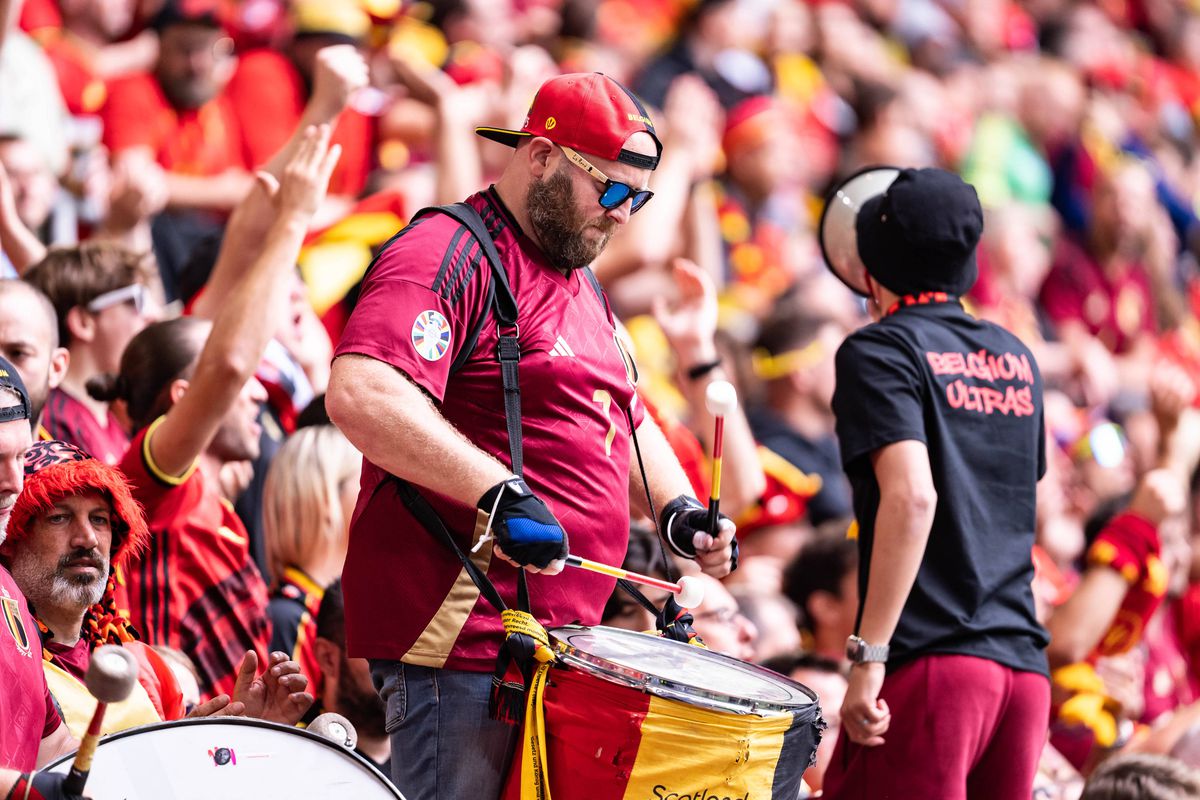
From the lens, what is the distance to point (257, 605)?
490cm

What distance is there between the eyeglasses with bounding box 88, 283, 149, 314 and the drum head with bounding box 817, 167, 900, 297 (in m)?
2.15

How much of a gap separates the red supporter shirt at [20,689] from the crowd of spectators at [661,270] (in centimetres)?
108

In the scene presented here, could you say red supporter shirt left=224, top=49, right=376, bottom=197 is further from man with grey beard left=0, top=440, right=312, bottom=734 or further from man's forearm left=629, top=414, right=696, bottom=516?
man's forearm left=629, top=414, right=696, bottom=516

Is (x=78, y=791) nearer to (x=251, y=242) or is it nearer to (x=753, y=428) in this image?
(x=251, y=242)

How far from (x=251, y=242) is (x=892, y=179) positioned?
204 centimetres

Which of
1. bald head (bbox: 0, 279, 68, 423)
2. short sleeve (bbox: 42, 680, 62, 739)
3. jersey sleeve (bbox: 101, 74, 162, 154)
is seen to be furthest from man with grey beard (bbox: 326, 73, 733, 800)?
jersey sleeve (bbox: 101, 74, 162, 154)

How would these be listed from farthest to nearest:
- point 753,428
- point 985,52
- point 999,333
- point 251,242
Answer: point 985,52 < point 753,428 < point 251,242 < point 999,333

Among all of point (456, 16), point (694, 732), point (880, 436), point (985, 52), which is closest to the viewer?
point (694, 732)

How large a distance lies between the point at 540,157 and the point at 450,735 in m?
1.20

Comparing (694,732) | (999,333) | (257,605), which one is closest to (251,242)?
(257,605)

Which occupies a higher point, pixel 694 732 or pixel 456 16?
pixel 694 732

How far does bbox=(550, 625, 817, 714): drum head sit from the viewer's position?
123 inches

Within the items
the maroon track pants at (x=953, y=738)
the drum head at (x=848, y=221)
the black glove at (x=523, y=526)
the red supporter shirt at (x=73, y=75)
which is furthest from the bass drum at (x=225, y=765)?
the red supporter shirt at (x=73, y=75)

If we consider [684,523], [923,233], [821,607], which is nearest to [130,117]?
[821,607]
